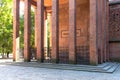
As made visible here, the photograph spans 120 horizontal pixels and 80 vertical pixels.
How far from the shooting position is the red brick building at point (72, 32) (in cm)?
1309

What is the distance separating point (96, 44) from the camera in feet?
42.1

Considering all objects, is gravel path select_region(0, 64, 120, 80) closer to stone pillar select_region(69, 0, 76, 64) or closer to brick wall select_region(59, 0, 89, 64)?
stone pillar select_region(69, 0, 76, 64)

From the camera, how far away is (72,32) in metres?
13.6

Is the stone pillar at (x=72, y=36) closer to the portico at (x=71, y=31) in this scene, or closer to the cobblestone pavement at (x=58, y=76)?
the portico at (x=71, y=31)

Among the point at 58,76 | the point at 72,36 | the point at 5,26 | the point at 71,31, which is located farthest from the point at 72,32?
the point at 5,26

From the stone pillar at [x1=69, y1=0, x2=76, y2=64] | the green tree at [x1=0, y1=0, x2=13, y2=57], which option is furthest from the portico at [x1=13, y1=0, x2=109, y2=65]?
the green tree at [x1=0, y1=0, x2=13, y2=57]

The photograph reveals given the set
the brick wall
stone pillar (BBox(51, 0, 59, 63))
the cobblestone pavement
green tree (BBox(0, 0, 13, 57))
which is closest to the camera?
the cobblestone pavement

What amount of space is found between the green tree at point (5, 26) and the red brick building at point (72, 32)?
24.3 feet

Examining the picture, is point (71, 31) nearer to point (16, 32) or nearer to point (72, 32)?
point (72, 32)

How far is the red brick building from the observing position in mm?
13094

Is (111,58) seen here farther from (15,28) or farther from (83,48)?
(15,28)

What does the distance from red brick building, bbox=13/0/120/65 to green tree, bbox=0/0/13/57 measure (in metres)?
7.41

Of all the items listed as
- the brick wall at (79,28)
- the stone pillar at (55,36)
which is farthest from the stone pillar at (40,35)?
the brick wall at (79,28)

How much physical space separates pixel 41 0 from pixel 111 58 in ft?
28.5
